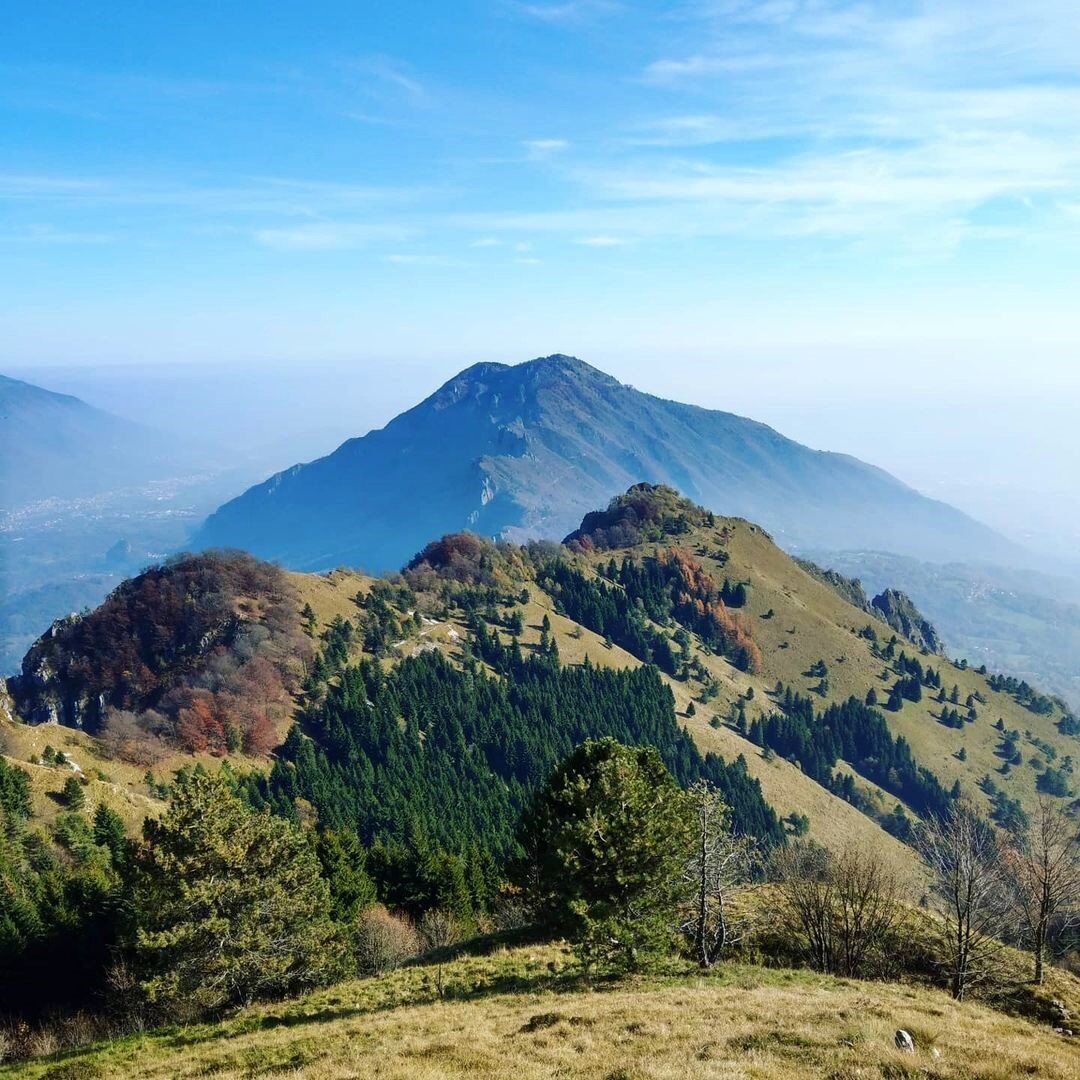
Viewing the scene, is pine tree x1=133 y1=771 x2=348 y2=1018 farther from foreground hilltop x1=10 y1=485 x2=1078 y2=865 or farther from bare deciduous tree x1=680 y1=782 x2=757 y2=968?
foreground hilltop x1=10 y1=485 x2=1078 y2=865

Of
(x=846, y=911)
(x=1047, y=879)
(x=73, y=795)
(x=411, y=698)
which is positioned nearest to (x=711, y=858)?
(x=846, y=911)

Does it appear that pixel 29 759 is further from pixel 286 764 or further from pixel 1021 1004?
pixel 1021 1004

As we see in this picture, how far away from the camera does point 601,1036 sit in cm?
2466

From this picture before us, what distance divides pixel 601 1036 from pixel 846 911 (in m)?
24.5

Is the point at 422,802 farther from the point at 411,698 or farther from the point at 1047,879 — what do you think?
the point at 1047,879

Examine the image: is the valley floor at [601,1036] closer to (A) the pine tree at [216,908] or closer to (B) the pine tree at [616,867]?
(A) the pine tree at [216,908]

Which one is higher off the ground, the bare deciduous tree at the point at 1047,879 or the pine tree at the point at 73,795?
the bare deciduous tree at the point at 1047,879

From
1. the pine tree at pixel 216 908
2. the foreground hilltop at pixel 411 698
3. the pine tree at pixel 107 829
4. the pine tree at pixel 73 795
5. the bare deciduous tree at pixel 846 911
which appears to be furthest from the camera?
the foreground hilltop at pixel 411 698

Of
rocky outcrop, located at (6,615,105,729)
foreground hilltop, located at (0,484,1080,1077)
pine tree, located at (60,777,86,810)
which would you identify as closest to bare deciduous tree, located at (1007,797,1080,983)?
foreground hilltop, located at (0,484,1080,1077)

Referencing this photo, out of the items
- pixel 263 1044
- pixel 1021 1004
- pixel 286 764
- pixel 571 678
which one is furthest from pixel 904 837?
pixel 263 1044

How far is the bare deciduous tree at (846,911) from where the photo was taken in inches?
1666

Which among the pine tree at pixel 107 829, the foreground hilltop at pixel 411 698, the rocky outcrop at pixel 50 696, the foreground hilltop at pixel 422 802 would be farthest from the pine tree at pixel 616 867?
the rocky outcrop at pixel 50 696

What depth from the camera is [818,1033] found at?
23250 millimetres

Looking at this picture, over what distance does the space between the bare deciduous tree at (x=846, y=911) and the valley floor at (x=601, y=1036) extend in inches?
202
